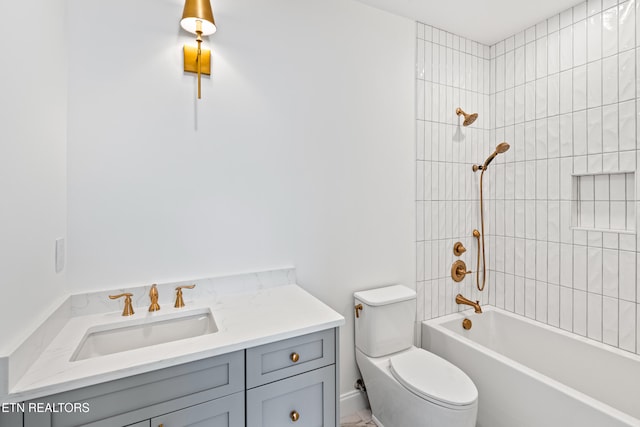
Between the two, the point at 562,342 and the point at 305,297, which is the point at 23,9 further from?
the point at 562,342

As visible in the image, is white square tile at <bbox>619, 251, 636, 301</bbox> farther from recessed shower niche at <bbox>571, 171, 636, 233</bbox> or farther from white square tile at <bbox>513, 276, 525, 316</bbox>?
white square tile at <bbox>513, 276, 525, 316</bbox>

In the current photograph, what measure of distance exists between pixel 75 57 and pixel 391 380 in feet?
7.07

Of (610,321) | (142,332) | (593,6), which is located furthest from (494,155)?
(142,332)

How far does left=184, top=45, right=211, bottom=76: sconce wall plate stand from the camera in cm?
146

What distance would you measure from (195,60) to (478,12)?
72.6 inches

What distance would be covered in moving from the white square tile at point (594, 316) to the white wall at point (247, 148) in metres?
1.09

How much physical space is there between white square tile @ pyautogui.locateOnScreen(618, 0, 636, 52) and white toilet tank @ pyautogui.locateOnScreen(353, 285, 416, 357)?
1863 mm

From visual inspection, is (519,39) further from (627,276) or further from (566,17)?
(627,276)

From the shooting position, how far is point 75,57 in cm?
129

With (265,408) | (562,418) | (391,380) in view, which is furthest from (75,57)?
(562,418)

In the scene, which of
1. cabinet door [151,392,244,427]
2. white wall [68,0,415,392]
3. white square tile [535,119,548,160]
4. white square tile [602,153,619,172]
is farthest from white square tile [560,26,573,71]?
cabinet door [151,392,244,427]

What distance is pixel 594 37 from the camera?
186 cm

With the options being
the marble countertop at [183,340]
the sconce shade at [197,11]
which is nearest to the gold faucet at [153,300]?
the marble countertop at [183,340]

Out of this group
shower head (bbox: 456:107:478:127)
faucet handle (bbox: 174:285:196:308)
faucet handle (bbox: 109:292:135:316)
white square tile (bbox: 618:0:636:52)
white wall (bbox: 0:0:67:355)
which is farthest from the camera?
shower head (bbox: 456:107:478:127)
